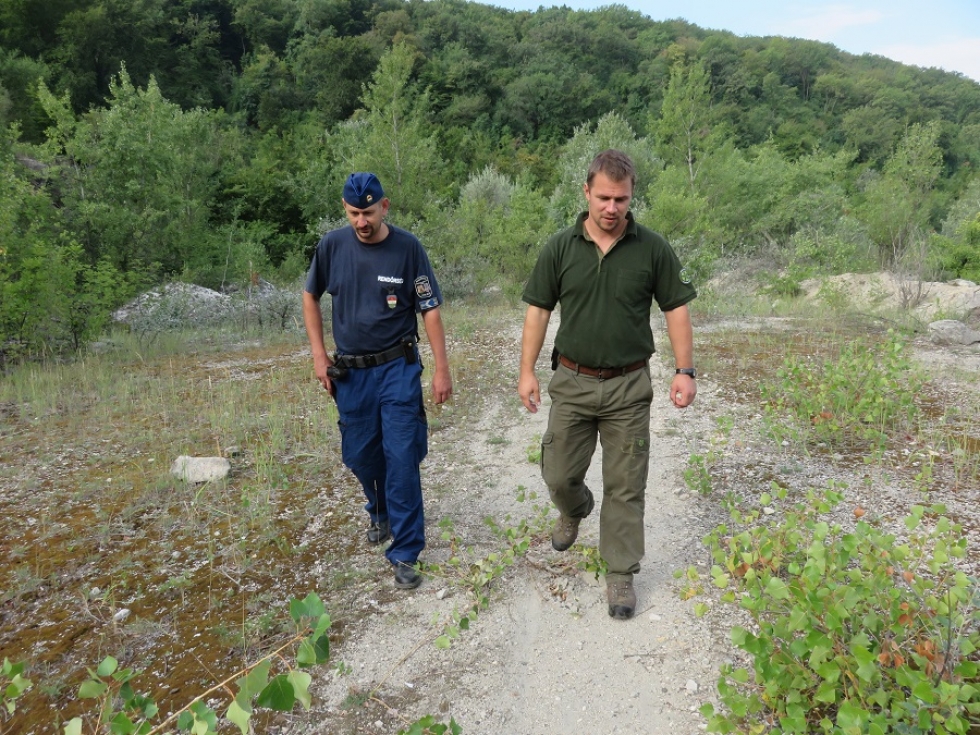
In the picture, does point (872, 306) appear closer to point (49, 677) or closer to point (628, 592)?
point (628, 592)

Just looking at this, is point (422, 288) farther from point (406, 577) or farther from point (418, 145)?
point (418, 145)

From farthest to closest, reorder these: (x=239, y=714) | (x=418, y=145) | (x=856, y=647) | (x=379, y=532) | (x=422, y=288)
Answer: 1. (x=418, y=145)
2. (x=379, y=532)
3. (x=422, y=288)
4. (x=856, y=647)
5. (x=239, y=714)

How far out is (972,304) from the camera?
11523 millimetres

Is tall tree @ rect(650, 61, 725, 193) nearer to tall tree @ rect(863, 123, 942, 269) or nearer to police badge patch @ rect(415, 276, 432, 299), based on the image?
tall tree @ rect(863, 123, 942, 269)

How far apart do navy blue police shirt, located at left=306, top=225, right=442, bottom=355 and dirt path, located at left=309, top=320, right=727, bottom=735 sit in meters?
1.29

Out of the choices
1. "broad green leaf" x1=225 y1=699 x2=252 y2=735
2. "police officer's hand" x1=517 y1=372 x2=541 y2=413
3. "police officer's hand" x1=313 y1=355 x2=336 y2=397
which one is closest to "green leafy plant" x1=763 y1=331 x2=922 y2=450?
"police officer's hand" x1=517 y1=372 x2=541 y2=413

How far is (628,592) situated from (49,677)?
2.55 m

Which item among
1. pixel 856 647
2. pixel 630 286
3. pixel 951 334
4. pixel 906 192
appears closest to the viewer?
pixel 856 647

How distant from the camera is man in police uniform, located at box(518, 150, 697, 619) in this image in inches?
106

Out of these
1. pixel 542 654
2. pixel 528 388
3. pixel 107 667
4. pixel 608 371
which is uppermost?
pixel 608 371

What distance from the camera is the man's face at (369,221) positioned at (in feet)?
9.91

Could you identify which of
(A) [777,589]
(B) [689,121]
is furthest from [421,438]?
(B) [689,121]

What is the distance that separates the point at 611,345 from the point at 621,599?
1.17 m

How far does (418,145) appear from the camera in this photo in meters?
15.8
